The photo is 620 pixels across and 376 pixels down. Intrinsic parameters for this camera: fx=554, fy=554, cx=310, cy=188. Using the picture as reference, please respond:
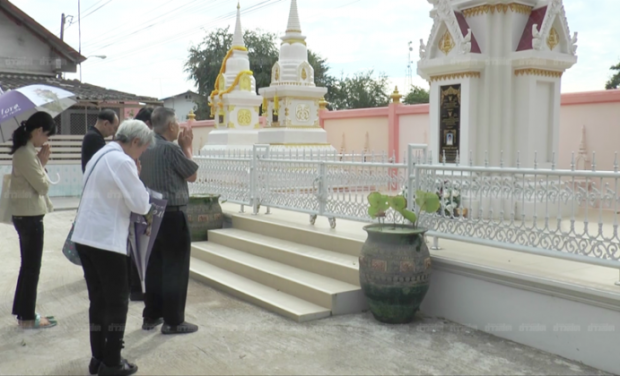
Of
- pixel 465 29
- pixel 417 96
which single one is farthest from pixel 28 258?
pixel 417 96

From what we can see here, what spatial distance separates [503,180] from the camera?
195 inches

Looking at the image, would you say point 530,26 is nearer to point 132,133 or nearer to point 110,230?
point 132,133

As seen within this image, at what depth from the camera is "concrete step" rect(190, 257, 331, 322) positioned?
5.16m

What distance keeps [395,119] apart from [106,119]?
9451 millimetres

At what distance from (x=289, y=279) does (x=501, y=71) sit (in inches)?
157

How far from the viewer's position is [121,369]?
151 inches

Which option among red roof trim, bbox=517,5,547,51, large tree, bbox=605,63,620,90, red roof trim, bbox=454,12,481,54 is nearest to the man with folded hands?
red roof trim, bbox=454,12,481,54

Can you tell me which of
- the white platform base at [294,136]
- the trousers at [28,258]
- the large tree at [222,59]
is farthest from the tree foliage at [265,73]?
the trousers at [28,258]

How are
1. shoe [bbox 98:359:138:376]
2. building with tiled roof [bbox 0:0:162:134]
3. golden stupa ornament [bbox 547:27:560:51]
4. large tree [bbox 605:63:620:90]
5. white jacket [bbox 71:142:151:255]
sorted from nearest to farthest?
1. white jacket [bbox 71:142:151:255]
2. shoe [bbox 98:359:138:376]
3. golden stupa ornament [bbox 547:27:560:51]
4. building with tiled roof [bbox 0:0:162:134]
5. large tree [bbox 605:63:620:90]

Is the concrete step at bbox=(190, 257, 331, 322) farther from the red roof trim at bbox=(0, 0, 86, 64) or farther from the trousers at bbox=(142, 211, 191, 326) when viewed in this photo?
the red roof trim at bbox=(0, 0, 86, 64)

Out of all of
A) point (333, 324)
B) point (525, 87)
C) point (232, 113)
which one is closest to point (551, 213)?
point (525, 87)

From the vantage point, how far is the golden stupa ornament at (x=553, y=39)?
23.8 feet

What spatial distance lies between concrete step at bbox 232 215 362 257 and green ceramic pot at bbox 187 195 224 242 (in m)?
0.37

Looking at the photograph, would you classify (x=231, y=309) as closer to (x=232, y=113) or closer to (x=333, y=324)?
(x=333, y=324)
